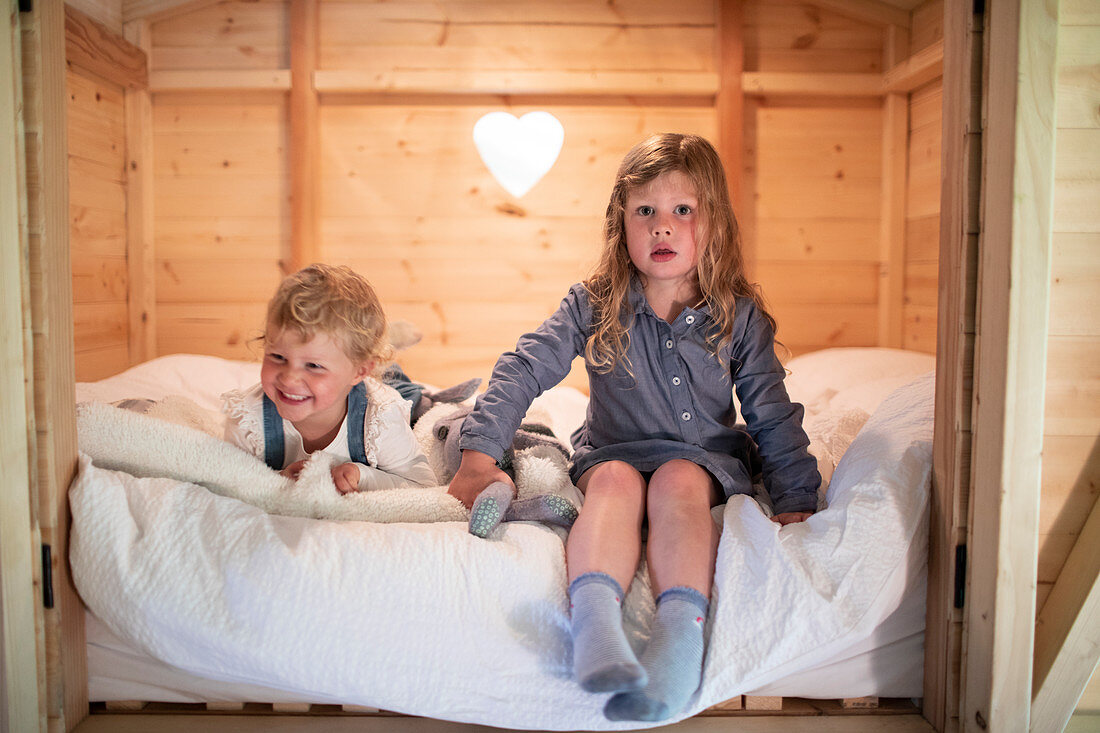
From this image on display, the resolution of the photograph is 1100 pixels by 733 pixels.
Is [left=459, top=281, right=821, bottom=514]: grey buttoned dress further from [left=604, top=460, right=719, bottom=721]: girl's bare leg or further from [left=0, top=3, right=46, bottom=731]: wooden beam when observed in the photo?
[left=0, top=3, right=46, bottom=731]: wooden beam

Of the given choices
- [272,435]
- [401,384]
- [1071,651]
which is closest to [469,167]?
[401,384]

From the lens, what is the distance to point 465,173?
2.42 meters

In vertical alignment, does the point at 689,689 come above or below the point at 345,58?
below

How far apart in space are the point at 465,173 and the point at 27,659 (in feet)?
5.76

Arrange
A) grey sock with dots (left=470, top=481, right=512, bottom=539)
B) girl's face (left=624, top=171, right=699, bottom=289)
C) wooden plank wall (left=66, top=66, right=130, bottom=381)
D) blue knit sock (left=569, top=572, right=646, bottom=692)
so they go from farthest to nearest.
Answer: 1. wooden plank wall (left=66, top=66, right=130, bottom=381)
2. girl's face (left=624, top=171, right=699, bottom=289)
3. grey sock with dots (left=470, top=481, right=512, bottom=539)
4. blue knit sock (left=569, top=572, right=646, bottom=692)

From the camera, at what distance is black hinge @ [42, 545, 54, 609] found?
100cm

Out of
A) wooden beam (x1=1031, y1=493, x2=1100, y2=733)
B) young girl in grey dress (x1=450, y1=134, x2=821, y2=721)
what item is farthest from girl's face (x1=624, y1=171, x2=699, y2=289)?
wooden beam (x1=1031, y1=493, x2=1100, y2=733)

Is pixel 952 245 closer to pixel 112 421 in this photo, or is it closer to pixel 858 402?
pixel 858 402

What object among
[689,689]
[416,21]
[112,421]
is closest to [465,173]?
[416,21]

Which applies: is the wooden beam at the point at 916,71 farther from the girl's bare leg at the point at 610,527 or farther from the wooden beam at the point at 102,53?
the wooden beam at the point at 102,53

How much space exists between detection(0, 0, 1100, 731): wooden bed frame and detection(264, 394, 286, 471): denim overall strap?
0.94 feet

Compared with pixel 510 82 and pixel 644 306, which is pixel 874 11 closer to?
pixel 510 82

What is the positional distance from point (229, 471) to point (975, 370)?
993 millimetres

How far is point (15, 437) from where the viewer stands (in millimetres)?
968
